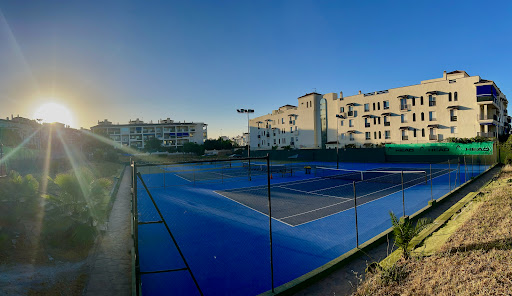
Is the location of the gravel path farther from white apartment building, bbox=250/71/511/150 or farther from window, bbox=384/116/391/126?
window, bbox=384/116/391/126

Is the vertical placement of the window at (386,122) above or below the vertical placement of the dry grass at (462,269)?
above

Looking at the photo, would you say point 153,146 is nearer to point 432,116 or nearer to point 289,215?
point 432,116

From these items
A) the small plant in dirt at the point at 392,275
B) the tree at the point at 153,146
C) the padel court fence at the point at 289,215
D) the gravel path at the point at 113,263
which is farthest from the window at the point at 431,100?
the tree at the point at 153,146

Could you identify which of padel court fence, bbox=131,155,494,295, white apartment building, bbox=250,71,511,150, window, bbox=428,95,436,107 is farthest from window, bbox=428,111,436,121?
padel court fence, bbox=131,155,494,295

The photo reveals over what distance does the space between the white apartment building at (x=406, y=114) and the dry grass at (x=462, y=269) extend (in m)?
34.2

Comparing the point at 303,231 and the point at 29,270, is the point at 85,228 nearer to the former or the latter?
the point at 29,270

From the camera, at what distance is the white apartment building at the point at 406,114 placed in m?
43.9

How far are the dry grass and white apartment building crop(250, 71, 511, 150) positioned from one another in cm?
3420

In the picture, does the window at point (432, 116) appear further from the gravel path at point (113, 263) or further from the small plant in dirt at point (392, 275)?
the gravel path at point (113, 263)

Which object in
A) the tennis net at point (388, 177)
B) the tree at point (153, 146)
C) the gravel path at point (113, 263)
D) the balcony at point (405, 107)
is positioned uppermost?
the balcony at point (405, 107)

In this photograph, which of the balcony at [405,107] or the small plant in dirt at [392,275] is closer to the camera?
the small plant in dirt at [392,275]

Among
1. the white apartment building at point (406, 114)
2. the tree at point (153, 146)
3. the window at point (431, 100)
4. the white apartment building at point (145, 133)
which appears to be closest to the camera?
the white apartment building at point (406, 114)

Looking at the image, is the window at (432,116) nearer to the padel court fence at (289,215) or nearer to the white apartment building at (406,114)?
the white apartment building at (406,114)

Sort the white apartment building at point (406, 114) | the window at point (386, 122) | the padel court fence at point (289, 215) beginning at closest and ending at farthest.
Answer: the padel court fence at point (289, 215), the white apartment building at point (406, 114), the window at point (386, 122)
